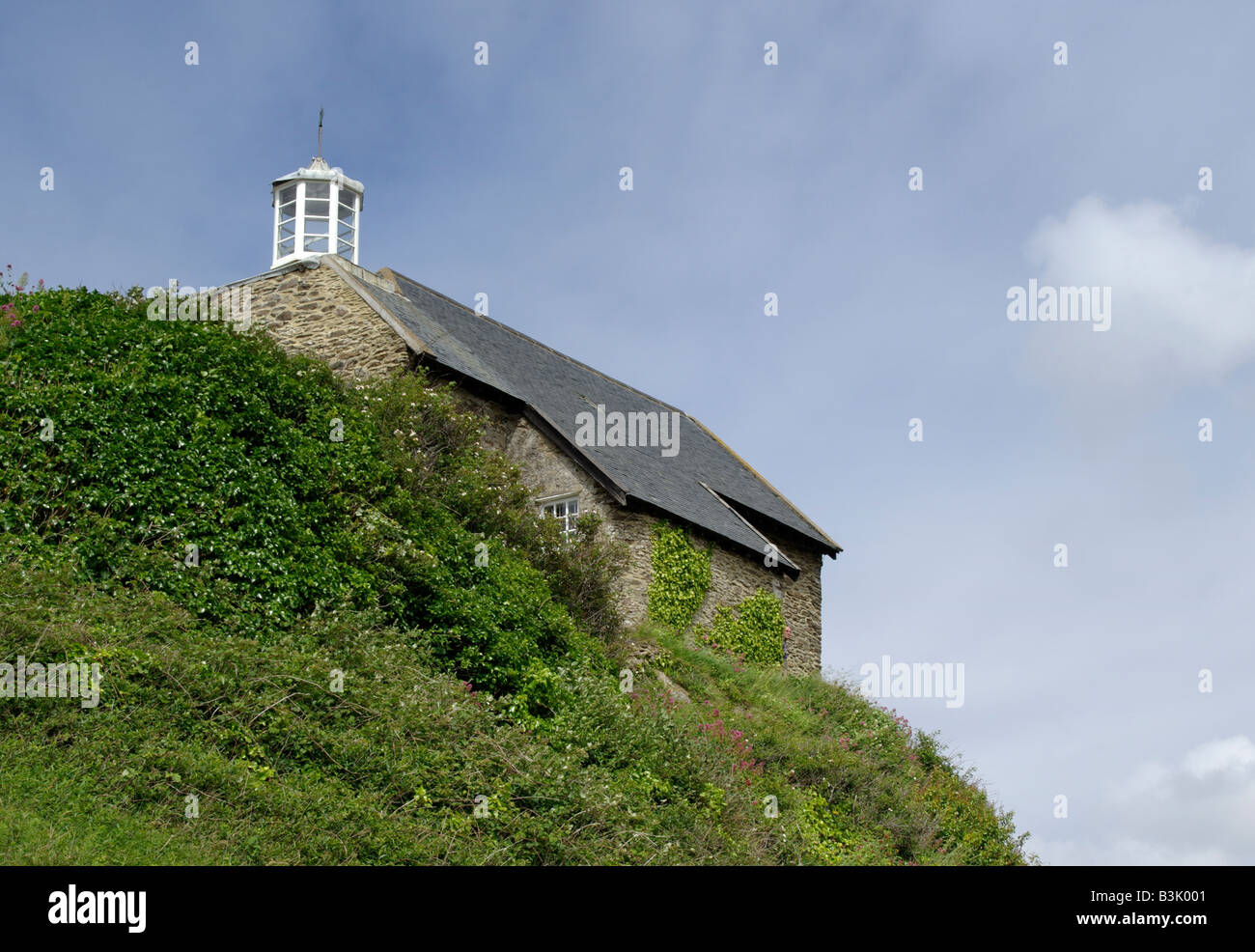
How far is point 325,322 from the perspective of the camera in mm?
22188

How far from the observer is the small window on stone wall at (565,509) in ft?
69.9

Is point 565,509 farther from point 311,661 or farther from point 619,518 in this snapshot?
point 311,661

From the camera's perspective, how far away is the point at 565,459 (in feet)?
71.6

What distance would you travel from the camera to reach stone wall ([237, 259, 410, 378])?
69.6 ft

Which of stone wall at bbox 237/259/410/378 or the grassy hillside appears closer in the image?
the grassy hillside

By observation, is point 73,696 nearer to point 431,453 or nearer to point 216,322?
point 216,322

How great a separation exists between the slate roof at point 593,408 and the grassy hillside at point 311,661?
4216 mm

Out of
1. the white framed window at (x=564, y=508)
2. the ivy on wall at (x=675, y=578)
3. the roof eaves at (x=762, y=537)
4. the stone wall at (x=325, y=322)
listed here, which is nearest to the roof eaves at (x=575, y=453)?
the white framed window at (x=564, y=508)

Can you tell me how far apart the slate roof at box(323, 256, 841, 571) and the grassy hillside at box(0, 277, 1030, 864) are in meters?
4.22

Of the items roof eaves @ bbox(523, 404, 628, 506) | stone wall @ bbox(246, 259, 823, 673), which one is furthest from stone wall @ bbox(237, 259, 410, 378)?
roof eaves @ bbox(523, 404, 628, 506)

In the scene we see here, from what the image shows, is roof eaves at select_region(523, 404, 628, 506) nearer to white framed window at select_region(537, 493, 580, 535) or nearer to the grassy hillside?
white framed window at select_region(537, 493, 580, 535)

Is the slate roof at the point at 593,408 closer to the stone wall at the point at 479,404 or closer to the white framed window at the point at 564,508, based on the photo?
the stone wall at the point at 479,404

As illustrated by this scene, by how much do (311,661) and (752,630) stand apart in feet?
44.7
